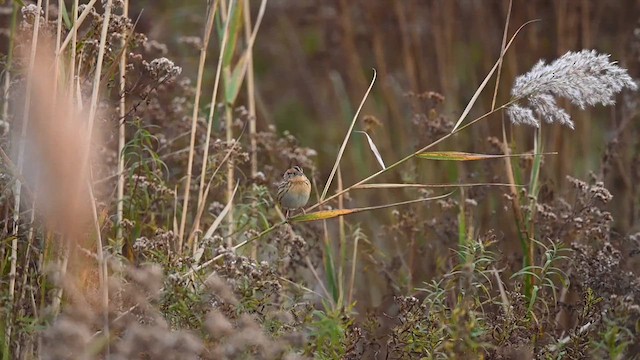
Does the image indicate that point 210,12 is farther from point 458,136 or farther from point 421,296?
point 458,136

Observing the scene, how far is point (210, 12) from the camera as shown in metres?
2.74

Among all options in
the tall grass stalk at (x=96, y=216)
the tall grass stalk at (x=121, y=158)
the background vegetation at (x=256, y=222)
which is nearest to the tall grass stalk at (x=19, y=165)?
the background vegetation at (x=256, y=222)

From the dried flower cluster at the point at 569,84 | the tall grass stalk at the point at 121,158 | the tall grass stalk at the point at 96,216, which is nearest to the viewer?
the tall grass stalk at the point at 96,216

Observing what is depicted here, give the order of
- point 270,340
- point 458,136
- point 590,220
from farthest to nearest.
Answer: point 458,136, point 590,220, point 270,340

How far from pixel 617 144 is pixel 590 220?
0.73 meters

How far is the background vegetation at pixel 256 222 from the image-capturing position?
7.06 ft

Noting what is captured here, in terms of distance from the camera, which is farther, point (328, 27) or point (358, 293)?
point (328, 27)

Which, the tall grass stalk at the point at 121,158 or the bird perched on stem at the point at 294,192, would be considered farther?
the tall grass stalk at the point at 121,158

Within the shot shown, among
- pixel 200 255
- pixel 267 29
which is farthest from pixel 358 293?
pixel 267 29

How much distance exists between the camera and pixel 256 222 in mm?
3186

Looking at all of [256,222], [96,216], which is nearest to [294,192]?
[96,216]

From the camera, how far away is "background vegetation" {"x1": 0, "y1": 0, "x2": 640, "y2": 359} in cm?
215

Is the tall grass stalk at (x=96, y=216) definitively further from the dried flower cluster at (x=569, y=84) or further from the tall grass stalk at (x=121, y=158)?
the dried flower cluster at (x=569, y=84)

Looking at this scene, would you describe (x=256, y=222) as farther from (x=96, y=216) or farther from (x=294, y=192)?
(x=96, y=216)
